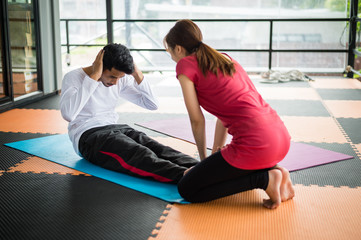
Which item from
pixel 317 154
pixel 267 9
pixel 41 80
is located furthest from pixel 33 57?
pixel 267 9

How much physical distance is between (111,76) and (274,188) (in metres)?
1.17

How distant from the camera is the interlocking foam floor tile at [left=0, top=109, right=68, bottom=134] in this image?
148 inches

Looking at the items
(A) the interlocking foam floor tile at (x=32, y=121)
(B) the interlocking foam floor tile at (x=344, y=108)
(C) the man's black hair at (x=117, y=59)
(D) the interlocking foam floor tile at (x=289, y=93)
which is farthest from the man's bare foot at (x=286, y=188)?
(D) the interlocking foam floor tile at (x=289, y=93)

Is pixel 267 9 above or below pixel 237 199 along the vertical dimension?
above

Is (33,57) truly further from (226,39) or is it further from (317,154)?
(226,39)

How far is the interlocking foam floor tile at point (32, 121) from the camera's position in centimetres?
375

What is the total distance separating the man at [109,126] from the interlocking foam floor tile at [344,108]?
7.62 ft

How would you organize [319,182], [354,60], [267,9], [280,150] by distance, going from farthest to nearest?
[267,9], [354,60], [319,182], [280,150]

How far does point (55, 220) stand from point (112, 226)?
0.27m

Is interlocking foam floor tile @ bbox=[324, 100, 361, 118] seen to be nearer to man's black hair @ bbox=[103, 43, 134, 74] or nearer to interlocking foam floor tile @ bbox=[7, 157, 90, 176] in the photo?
man's black hair @ bbox=[103, 43, 134, 74]

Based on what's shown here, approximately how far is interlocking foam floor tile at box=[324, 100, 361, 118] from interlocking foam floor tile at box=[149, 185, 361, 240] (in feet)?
6.97

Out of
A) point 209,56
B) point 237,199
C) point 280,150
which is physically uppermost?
point 209,56

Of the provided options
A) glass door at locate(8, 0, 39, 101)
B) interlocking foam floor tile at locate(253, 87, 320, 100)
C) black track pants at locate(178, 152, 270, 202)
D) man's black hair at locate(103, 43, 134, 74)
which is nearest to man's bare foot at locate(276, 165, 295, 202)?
black track pants at locate(178, 152, 270, 202)

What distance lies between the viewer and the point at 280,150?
2.02 meters
